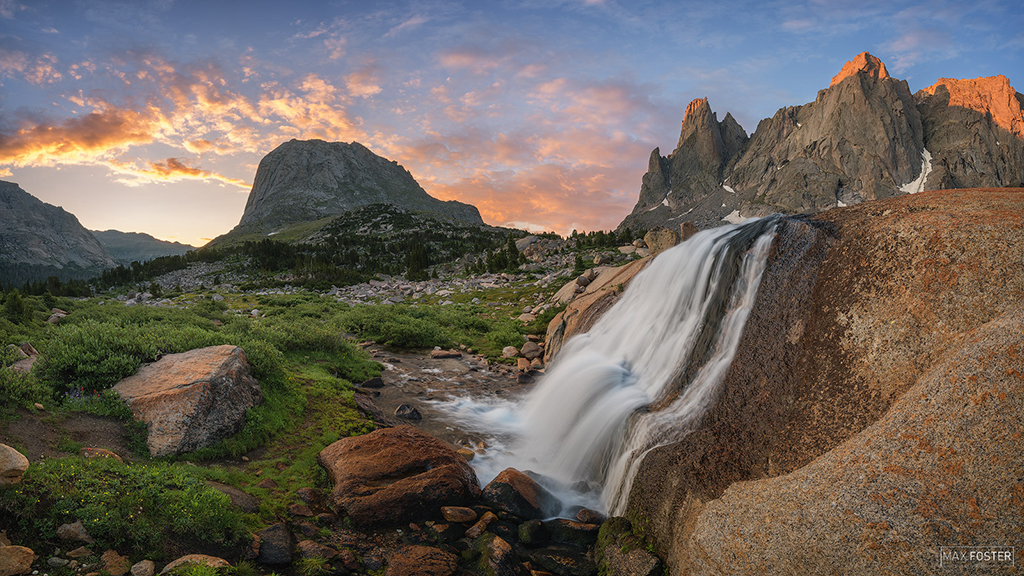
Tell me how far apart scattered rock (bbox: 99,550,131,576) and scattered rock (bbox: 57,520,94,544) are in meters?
0.29

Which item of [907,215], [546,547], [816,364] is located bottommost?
[546,547]

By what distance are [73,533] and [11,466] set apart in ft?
3.50

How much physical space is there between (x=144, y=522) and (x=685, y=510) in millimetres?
7168

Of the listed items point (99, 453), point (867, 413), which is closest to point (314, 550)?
point (99, 453)

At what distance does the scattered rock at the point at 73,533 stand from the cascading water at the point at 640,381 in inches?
256

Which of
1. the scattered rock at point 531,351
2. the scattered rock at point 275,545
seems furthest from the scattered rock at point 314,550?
the scattered rock at point 531,351

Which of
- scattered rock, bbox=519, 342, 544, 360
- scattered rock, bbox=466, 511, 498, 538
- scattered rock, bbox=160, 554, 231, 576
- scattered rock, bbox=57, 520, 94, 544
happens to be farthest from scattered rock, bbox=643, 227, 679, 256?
scattered rock, bbox=57, 520, 94, 544

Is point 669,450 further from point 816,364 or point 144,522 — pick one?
point 144,522

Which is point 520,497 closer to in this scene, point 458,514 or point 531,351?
point 458,514

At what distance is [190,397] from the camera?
8148 millimetres

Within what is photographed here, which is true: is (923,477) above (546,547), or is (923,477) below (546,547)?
above

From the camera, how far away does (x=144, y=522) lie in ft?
17.4

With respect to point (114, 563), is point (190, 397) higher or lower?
higher

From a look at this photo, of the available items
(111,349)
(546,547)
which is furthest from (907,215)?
(111,349)
